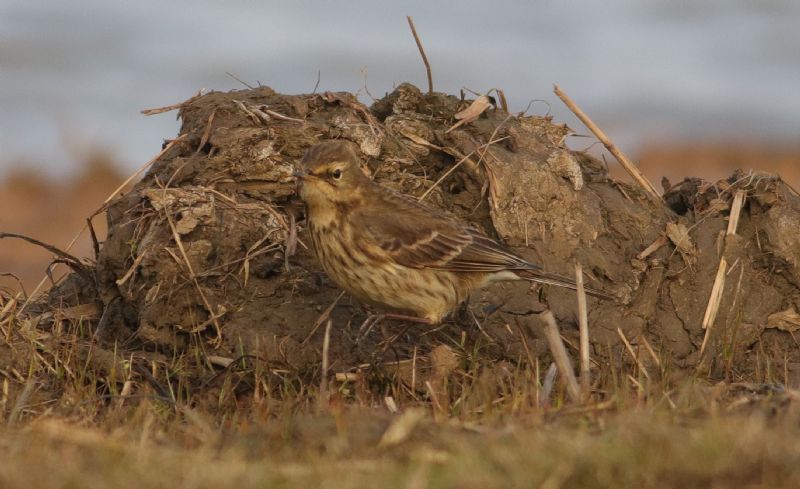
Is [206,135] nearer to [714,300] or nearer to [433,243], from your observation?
[433,243]

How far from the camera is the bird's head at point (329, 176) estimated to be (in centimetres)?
700

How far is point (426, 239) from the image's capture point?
24.4ft

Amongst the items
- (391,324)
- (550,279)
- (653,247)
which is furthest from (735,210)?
(391,324)

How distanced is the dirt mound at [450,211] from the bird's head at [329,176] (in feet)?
3.00

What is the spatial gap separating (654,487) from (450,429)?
1.00 meters

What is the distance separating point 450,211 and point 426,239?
126cm

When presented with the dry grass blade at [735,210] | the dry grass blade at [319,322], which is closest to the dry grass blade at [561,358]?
the dry grass blade at [319,322]

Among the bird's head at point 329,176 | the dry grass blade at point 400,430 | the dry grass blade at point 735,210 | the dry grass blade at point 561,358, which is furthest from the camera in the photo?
the dry grass blade at point 735,210

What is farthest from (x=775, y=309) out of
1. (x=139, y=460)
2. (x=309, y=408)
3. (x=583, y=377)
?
(x=139, y=460)

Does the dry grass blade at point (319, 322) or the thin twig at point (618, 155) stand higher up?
the thin twig at point (618, 155)

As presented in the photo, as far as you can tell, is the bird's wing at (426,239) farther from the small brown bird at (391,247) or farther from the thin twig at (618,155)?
the thin twig at (618,155)

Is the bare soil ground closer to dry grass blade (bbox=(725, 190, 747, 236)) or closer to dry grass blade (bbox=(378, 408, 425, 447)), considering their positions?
dry grass blade (bbox=(725, 190, 747, 236))

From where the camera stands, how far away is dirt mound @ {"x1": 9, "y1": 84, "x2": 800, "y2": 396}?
7.88 m

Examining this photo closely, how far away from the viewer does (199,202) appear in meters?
8.15
